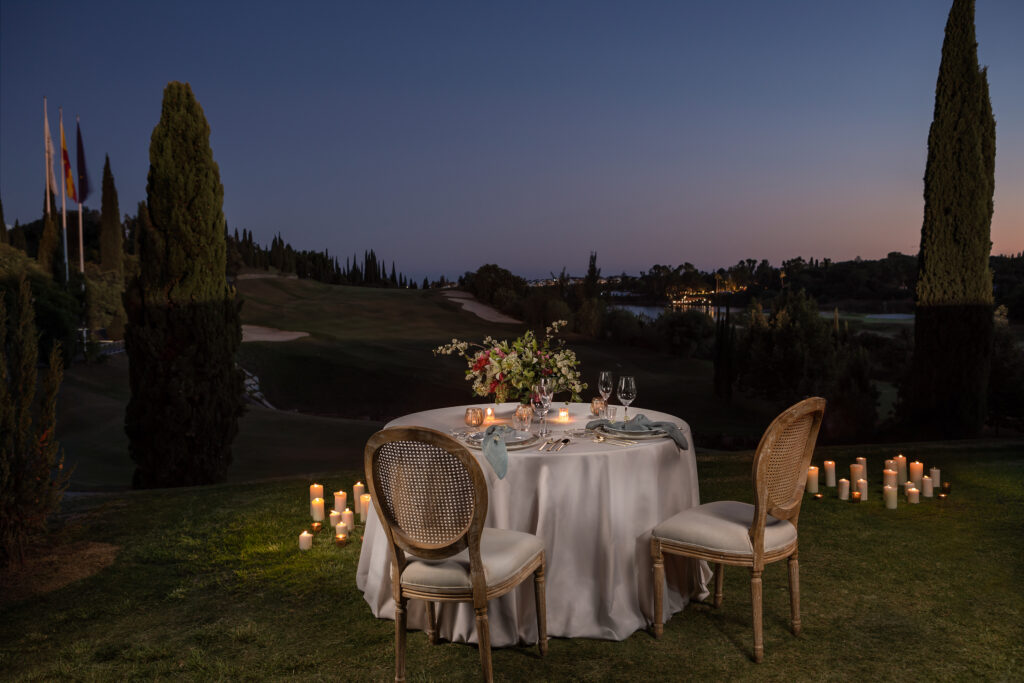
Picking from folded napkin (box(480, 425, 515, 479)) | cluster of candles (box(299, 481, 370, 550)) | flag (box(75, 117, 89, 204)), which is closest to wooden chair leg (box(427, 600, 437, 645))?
folded napkin (box(480, 425, 515, 479))

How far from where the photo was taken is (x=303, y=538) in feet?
13.7

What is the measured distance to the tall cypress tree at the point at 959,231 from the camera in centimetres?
950

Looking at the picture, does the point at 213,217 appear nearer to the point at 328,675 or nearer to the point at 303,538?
the point at 303,538

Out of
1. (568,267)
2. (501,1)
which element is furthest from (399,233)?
(501,1)

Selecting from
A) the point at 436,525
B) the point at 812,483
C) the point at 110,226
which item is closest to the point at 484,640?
the point at 436,525

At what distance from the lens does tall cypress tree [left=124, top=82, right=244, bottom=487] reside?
7172 millimetres

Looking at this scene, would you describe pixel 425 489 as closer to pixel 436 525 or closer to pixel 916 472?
pixel 436 525

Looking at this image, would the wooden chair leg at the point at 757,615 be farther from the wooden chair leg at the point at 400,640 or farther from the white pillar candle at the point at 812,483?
the white pillar candle at the point at 812,483

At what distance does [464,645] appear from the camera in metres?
2.91

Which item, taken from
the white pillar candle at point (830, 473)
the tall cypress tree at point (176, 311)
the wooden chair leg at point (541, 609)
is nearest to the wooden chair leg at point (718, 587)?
the wooden chair leg at point (541, 609)

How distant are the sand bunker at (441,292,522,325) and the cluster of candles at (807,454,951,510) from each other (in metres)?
23.1

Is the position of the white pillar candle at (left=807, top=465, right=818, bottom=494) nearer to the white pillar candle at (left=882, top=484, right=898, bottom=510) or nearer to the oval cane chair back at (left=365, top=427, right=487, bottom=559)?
the white pillar candle at (left=882, top=484, right=898, bottom=510)

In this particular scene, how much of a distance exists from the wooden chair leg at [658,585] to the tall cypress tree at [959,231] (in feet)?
29.9

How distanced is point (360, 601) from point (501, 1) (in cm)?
1153
